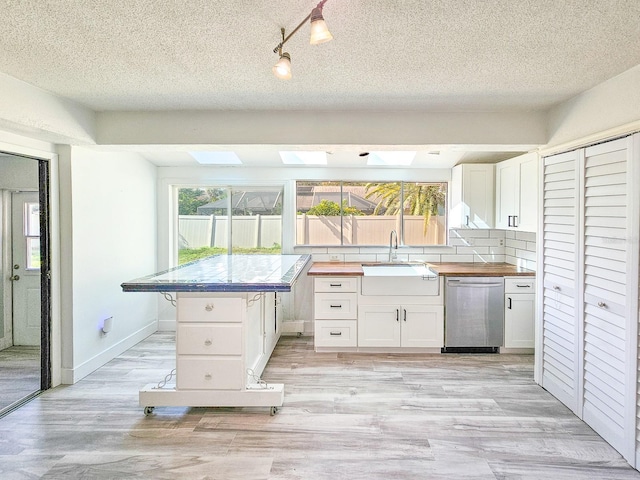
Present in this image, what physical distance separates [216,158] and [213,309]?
2.32 metres

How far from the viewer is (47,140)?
2.88 m

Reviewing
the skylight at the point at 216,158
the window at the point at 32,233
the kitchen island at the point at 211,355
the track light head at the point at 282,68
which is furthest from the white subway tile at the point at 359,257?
the track light head at the point at 282,68

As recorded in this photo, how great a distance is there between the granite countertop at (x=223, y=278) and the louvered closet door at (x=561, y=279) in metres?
1.91

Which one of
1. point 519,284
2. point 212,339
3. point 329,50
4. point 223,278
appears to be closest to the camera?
point 329,50

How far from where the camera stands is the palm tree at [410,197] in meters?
4.58

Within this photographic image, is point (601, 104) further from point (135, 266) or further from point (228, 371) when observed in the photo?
point (135, 266)

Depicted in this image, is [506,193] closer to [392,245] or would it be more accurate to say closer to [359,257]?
[392,245]

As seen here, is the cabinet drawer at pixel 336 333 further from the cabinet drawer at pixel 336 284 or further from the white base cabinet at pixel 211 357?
the white base cabinet at pixel 211 357

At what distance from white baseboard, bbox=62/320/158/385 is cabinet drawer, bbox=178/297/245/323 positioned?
130 centimetres

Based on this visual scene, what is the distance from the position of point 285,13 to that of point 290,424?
2.31 m

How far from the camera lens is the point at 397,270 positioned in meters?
4.25

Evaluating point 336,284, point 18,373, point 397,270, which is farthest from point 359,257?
point 18,373

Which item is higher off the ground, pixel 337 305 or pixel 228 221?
pixel 228 221

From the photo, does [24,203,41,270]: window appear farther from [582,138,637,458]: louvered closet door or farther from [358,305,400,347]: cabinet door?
[582,138,637,458]: louvered closet door
